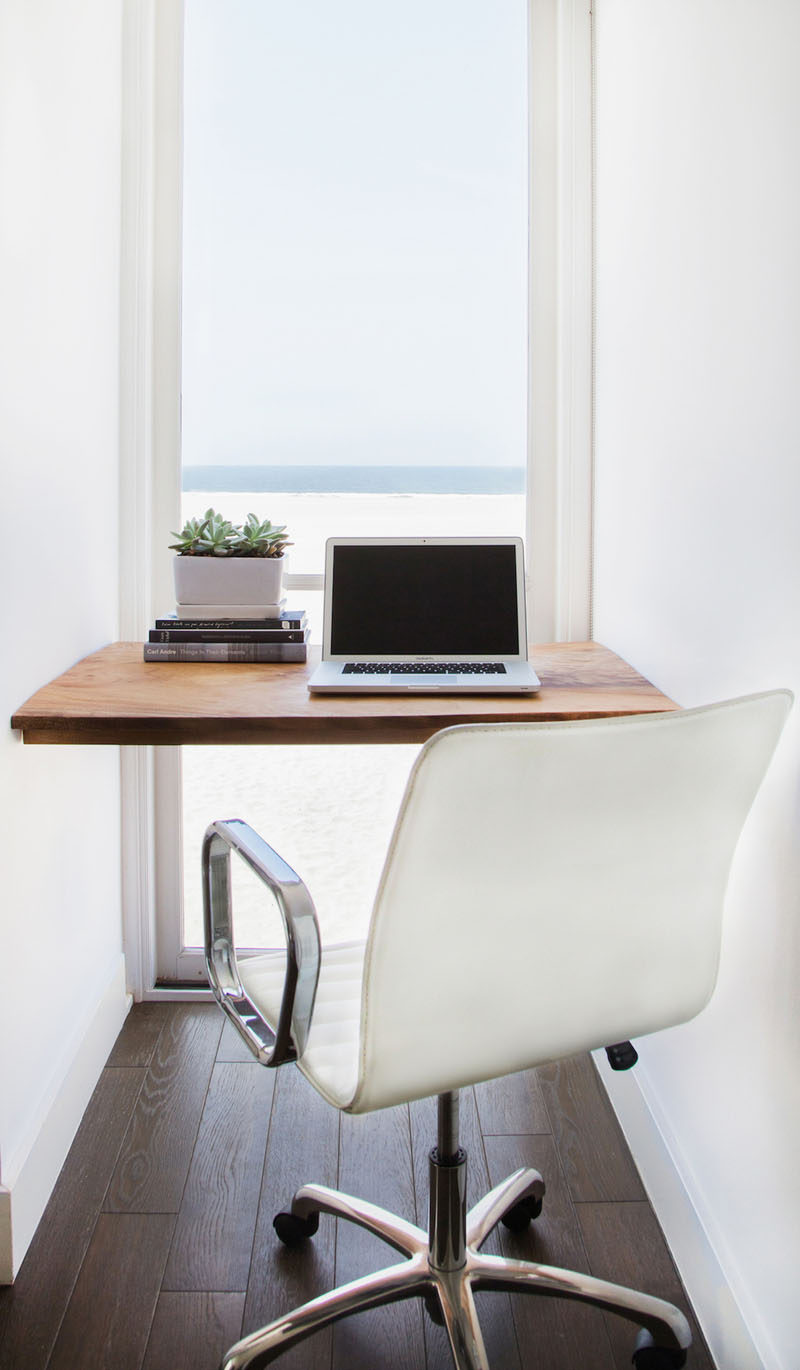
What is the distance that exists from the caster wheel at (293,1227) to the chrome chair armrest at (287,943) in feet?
1.64

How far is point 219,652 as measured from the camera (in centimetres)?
187

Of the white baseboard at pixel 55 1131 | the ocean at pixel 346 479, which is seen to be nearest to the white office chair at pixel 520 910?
the white baseboard at pixel 55 1131

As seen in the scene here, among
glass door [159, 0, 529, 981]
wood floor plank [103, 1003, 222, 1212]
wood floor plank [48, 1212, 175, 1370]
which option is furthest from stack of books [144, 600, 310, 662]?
wood floor plank [48, 1212, 175, 1370]

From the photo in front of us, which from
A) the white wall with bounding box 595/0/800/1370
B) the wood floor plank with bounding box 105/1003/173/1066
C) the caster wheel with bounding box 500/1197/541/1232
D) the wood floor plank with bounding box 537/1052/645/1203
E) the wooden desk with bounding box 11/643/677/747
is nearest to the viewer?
the white wall with bounding box 595/0/800/1370

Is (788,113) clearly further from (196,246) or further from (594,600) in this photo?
(196,246)

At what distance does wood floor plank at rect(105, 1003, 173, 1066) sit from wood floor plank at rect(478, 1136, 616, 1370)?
739 millimetres

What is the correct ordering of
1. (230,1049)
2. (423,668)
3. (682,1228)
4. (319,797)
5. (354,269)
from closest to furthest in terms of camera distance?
1. (682,1228)
2. (423,668)
3. (230,1049)
4. (354,269)
5. (319,797)

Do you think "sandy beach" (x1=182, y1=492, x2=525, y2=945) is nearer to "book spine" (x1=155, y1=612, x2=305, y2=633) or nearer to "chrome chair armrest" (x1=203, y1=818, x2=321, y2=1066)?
"book spine" (x1=155, y1=612, x2=305, y2=633)

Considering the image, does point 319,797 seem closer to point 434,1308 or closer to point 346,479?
point 346,479

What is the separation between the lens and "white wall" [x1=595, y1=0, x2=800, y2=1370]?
1.21 meters

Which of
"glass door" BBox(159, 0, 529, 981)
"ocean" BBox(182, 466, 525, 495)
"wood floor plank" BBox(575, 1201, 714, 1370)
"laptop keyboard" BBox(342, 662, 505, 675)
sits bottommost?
"wood floor plank" BBox(575, 1201, 714, 1370)

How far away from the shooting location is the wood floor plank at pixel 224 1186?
151cm

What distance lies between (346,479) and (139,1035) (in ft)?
4.22

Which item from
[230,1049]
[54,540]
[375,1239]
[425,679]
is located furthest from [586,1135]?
[54,540]
